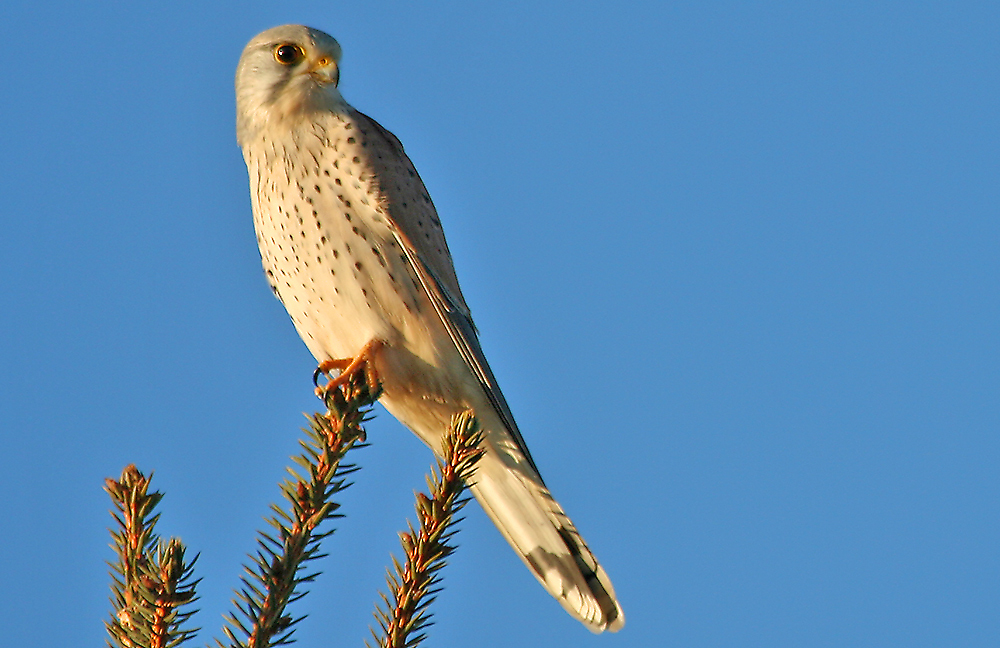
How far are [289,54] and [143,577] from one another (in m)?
2.79

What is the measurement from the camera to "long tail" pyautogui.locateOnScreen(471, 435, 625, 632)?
3391 mm

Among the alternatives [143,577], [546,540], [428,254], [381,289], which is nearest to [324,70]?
[428,254]

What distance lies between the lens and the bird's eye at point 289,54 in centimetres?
416

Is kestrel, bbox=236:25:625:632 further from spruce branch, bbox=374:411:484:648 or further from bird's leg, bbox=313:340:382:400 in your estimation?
spruce branch, bbox=374:411:484:648

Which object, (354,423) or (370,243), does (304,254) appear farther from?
(354,423)

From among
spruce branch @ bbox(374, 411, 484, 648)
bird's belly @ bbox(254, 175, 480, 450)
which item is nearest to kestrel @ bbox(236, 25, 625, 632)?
bird's belly @ bbox(254, 175, 480, 450)

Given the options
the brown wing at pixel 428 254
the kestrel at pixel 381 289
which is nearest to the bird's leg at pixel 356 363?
the kestrel at pixel 381 289

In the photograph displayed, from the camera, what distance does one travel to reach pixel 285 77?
13.5 ft

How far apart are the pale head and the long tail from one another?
1555 mm

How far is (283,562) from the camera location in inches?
79.5

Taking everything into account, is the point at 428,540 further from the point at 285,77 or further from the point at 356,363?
the point at 285,77

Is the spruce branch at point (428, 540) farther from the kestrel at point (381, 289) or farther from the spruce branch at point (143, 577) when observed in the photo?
the kestrel at point (381, 289)

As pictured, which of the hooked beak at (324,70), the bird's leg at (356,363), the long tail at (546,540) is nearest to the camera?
the long tail at (546,540)

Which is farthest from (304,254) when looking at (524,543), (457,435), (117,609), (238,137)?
(117,609)
